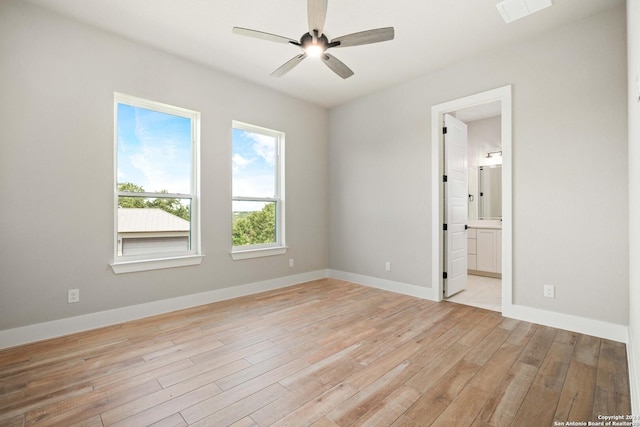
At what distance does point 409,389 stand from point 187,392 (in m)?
1.41

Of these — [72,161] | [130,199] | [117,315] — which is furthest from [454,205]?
[72,161]

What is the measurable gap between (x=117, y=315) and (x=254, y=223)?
6.33 ft

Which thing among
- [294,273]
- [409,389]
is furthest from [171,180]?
[409,389]

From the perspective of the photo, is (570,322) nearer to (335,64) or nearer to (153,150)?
(335,64)

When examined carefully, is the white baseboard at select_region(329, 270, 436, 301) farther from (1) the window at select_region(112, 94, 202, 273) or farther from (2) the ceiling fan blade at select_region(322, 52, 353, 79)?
(2) the ceiling fan blade at select_region(322, 52, 353, 79)

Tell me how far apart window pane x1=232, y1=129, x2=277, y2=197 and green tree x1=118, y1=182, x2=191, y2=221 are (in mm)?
734

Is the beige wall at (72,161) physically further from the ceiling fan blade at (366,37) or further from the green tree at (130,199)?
the ceiling fan blade at (366,37)

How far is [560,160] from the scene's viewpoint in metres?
2.90

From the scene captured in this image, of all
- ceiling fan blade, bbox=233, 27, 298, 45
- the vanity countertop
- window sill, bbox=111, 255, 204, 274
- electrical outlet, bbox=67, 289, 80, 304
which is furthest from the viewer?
the vanity countertop

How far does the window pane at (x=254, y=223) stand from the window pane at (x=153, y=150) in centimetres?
78

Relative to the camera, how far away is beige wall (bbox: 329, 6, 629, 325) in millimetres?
2637

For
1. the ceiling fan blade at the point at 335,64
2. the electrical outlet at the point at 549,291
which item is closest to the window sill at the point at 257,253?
the ceiling fan blade at the point at 335,64

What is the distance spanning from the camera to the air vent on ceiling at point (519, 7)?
8.23ft

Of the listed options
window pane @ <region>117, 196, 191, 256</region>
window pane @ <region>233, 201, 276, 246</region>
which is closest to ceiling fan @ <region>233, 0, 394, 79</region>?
window pane @ <region>117, 196, 191, 256</region>
